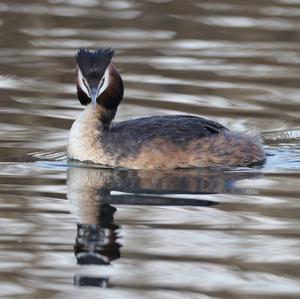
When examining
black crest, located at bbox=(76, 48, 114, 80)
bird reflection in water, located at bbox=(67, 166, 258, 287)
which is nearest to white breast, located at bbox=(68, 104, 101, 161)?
bird reflection in water, located at bbox=(67, 166, 258, 287)

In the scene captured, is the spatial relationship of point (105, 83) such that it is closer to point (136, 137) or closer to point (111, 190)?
point (136, 137)

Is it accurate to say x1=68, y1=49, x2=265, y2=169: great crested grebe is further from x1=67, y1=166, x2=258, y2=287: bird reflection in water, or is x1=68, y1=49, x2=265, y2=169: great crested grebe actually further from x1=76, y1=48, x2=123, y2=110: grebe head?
x1=67, y1=166, x2=258, y2=287: bird reflection in water

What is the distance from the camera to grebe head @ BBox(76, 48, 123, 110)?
37.6 feet

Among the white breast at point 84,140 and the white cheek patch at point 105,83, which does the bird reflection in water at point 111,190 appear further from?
the white cheek patch at point 105,83

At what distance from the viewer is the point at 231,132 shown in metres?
11.8

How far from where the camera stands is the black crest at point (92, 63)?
451 inches

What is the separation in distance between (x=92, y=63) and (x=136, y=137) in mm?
716

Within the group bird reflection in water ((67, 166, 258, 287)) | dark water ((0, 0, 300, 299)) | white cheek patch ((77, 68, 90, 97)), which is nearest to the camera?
dark water ((0, 0, 300, 299))

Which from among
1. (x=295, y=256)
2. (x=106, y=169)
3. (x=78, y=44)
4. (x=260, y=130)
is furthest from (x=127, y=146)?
(x=78, y=44)

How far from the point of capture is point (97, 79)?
11453 millimetres

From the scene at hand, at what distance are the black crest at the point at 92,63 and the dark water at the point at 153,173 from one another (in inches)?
30.9

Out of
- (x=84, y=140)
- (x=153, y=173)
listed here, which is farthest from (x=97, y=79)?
(x=153, y=173)

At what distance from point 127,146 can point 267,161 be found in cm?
125

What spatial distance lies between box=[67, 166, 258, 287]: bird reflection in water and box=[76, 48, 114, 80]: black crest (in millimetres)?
776
